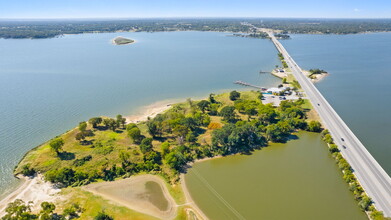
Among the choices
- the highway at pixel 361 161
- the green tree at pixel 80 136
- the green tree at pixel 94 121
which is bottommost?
the highway at pixel 361 161

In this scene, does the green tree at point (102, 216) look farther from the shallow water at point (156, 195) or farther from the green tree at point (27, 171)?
the green tree at point (27, 171)

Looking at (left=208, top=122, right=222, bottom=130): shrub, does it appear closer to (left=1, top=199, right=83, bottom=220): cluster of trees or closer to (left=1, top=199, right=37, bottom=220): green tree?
(left=1, top=199, right=83, bottom=220): cluster of trees

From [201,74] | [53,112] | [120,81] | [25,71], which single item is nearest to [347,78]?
[201,74]

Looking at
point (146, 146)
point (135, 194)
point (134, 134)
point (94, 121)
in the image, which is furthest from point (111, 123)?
point (135, 194)

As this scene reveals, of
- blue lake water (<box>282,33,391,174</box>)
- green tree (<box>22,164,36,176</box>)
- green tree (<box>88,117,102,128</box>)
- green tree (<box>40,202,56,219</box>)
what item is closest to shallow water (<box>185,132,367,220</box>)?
blue lake water (<box>282,33,391,174</box>)

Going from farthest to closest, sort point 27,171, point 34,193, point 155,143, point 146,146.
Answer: point 155,143 → point 146,146 → point 27,171 → point 34,193

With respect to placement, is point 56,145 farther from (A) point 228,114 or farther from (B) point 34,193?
(A) point 228,114

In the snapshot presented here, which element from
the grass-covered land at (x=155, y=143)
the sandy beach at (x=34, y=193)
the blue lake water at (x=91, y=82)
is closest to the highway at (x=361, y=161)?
the grass-covered land at (x=155, y=143)
